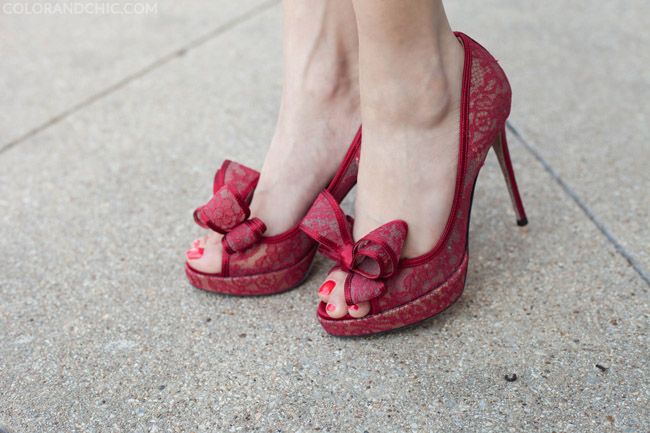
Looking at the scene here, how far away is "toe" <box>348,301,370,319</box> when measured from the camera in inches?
39.4

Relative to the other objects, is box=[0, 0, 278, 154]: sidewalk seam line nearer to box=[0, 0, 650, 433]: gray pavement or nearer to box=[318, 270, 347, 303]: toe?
box=[0, 0, 650, 433]: gray pavement

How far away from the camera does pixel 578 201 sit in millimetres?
1371

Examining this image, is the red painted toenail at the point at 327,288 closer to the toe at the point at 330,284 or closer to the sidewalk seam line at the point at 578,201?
the toe at the point at 330,284

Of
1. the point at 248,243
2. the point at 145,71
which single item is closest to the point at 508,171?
the point at 248,243

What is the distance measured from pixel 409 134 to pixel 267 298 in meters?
0.43

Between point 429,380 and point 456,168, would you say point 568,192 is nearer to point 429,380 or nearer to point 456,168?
point 456,168

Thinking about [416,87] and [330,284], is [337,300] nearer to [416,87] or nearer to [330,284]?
[330,284]

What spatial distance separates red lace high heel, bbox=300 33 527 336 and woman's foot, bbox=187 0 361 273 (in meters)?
0.12

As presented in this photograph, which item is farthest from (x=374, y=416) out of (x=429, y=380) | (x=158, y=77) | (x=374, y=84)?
(x=158, y=77)

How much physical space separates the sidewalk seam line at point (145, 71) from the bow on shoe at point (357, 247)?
1142mm

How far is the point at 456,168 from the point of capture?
103 centimetres

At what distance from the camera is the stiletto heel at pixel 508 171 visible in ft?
3.73

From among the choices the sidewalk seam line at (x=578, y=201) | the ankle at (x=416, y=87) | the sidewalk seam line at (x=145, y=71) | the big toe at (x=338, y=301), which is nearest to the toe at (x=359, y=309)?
the big toe at (x=338, y=301)

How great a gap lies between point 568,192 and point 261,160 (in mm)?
Answer: 790
